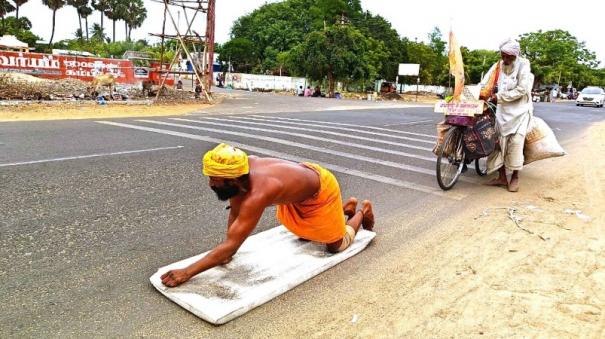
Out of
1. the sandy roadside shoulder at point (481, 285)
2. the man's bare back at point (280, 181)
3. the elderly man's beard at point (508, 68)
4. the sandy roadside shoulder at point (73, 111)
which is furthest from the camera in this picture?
the sandy roadside shoulder at point (73, 111)

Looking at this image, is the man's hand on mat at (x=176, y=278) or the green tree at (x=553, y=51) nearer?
the man's hand on mat at (x=176, y=278)

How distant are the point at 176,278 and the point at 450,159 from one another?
14.1ft

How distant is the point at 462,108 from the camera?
5.63 meters

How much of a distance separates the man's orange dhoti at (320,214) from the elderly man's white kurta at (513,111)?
11.8 feet

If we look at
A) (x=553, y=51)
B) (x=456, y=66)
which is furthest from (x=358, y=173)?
(x=553, y=51)

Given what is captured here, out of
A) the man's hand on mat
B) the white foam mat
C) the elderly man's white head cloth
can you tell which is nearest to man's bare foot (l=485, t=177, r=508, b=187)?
the elderly man's white head cloth

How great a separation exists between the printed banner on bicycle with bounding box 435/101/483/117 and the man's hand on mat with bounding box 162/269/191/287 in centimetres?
418

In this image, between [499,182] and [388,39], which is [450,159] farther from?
[388,39]

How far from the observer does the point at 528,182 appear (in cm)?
648

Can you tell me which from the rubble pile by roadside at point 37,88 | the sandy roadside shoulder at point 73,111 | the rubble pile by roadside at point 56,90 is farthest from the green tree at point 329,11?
the sandy roadside shoulder at point 73,111

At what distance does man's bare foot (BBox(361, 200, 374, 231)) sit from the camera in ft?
12.9

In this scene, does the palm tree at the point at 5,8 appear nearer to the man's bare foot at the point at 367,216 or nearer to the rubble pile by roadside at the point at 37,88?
the rubble pile by roadside at the point at 37,88

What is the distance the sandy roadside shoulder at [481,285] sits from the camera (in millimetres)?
2531

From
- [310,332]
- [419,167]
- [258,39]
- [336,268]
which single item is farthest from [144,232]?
[258,39]
